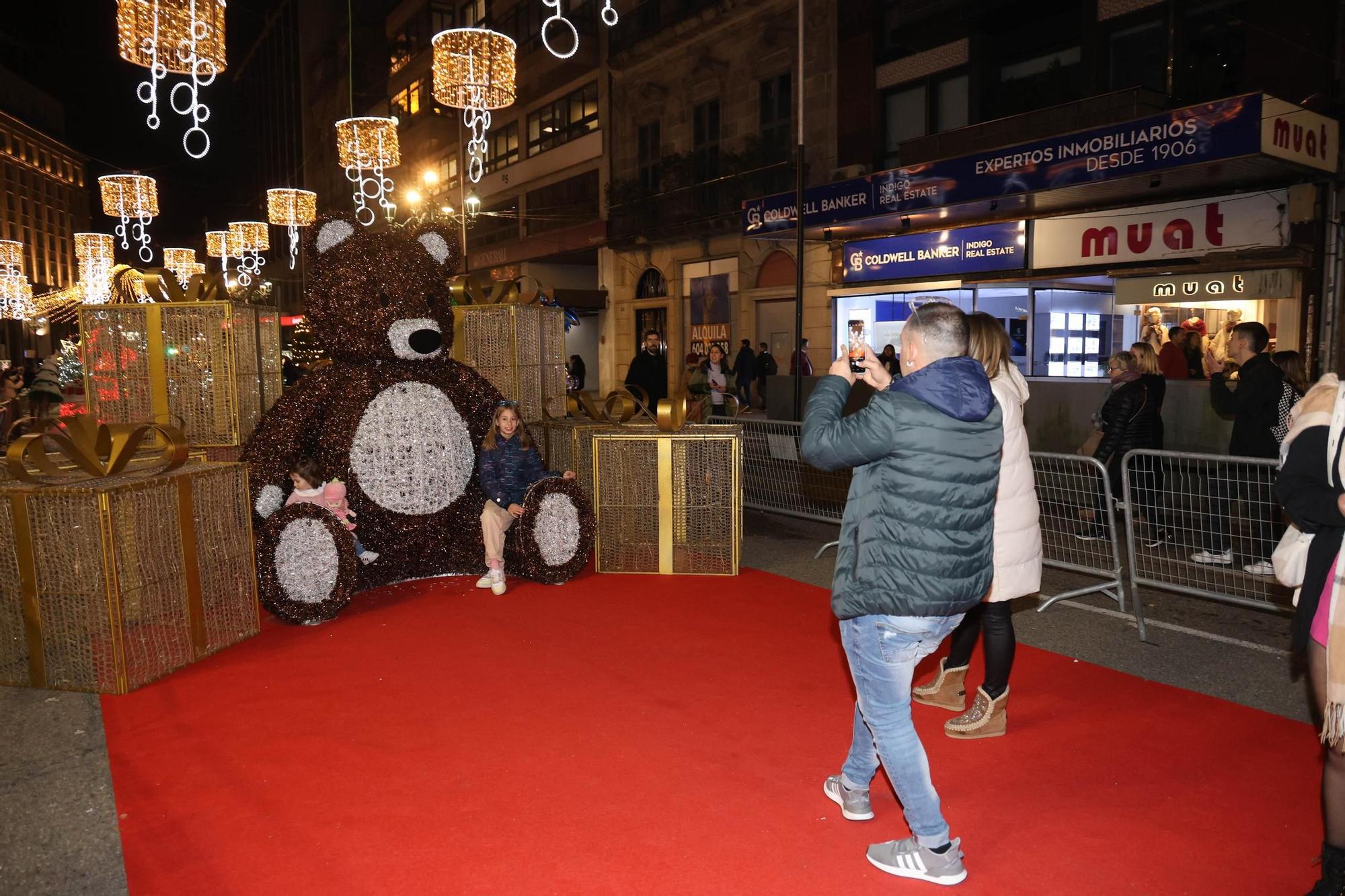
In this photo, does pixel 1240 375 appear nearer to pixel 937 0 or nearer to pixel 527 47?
pixel 937 0

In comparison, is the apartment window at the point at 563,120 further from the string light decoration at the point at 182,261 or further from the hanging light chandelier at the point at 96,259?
the hanging light chandelier at the point at 96,259

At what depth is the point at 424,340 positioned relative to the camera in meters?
5.65

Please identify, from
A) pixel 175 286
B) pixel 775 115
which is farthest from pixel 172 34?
pixel 775 115

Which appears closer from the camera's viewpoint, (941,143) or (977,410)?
(977,410)

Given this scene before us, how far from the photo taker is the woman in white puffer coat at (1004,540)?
3471 mm

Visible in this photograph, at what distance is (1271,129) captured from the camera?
8883 millimetres

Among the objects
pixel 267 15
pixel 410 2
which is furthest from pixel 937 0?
pixel 267 15

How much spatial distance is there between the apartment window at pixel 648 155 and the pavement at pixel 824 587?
16.6 m

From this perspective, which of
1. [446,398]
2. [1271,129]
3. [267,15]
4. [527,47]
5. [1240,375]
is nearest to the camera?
[446,398]

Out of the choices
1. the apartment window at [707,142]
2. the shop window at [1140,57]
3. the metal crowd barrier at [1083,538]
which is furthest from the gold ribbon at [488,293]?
the apartment window at [707,142]

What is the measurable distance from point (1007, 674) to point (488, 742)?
7.26ft

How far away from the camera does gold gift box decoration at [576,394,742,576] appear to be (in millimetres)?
6102

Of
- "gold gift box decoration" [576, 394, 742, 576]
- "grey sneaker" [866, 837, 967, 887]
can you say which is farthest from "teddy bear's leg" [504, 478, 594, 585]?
"grey sneaker" [866, 837, 967, 887]

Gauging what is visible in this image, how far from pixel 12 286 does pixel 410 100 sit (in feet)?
52.8
